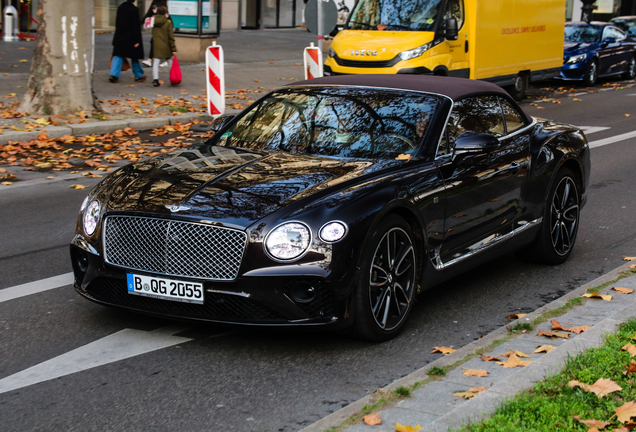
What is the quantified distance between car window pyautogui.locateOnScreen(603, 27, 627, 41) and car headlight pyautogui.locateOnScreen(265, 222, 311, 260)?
22479mm

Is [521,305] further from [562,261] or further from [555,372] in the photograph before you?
[555,372]

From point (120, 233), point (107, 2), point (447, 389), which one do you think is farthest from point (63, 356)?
point (107, 2)

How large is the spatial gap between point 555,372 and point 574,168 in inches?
134

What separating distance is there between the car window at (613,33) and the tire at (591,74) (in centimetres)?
108

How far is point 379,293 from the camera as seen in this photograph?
16.3 ft

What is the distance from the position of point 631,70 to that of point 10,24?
18.7 m

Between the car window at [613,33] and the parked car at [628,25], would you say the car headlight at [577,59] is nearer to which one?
the car window at [613,33]

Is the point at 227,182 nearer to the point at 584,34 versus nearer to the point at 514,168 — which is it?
the point at 514,168

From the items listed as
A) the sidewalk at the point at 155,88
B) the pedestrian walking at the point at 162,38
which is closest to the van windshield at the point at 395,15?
the sidewalk at the point at 155,88

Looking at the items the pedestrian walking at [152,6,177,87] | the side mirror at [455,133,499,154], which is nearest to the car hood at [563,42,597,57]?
the pedestrian walking at [152,6,177,87]

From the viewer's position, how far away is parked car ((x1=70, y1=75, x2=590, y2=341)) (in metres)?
4.64

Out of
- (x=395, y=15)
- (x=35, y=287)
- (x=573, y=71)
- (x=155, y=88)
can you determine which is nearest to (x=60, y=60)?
(x=155, y=88)

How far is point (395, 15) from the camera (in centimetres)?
1759

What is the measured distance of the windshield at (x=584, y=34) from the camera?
25.0 meters
